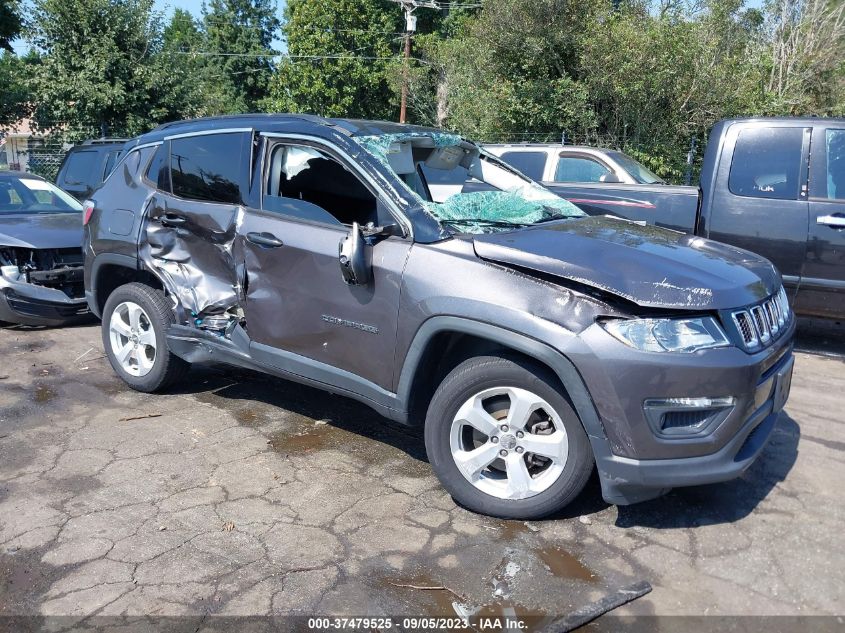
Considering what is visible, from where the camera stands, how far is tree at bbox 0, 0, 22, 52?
20422mm

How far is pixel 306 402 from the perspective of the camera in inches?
201

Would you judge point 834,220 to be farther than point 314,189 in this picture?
Yes

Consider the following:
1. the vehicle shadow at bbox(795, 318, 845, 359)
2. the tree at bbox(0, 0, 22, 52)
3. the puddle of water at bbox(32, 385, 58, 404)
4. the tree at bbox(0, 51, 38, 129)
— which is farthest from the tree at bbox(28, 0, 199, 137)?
the vehicle shadow at bbox(795, 318, 845, 359)

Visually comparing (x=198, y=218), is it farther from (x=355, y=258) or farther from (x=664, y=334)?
(x=664, y=334)

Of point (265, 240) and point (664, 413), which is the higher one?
point (265, 240)

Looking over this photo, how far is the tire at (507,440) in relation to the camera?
127 inches

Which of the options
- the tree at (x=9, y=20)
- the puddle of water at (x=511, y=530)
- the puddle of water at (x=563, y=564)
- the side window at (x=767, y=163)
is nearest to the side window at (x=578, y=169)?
the side window at (x=767, y=163)

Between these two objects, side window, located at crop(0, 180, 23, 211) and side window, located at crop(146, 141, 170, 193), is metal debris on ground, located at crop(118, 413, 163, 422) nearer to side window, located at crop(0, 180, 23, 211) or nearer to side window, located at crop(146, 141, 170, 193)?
side window, located at crop(146, 141, 170, 193)

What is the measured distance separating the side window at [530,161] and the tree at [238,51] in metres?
35.6

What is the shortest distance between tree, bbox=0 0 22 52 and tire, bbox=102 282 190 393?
1942cm

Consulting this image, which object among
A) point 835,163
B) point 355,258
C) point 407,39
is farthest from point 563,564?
point 407,39

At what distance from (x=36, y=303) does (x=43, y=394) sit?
1850 mm

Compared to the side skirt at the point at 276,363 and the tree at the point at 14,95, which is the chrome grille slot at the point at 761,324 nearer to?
the side skirt at the point at 276,363

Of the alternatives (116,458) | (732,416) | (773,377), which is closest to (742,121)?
(773,377)
